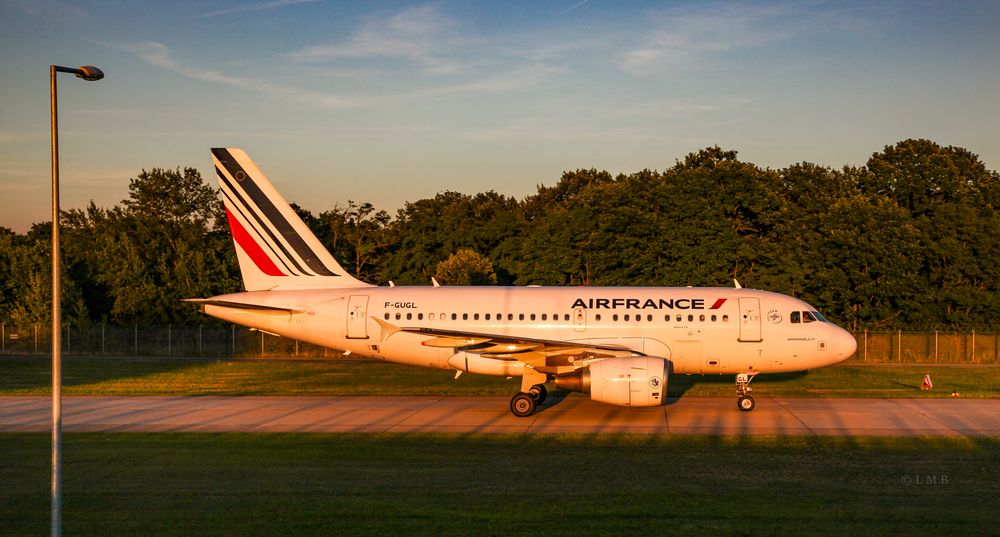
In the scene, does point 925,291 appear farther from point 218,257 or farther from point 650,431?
point 218,257

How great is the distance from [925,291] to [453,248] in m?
36.8

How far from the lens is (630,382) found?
23.0 m

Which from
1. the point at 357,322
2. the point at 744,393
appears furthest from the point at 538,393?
the point at 744,393

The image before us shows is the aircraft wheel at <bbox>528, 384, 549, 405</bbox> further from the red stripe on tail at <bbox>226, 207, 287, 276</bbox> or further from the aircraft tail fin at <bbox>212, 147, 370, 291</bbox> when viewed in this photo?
the red stripe on tail at <bbox>226, 207, 287, 276</bbox>

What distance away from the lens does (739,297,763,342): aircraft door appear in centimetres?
2614

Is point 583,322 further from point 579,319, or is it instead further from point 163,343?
point 163,343

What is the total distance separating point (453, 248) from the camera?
74562mm

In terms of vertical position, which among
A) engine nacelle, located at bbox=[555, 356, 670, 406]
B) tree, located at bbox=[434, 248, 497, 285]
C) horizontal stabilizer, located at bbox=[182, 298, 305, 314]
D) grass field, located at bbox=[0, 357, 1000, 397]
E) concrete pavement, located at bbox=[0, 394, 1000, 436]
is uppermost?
tree, located at bbox=[434, 248, 497, 285]

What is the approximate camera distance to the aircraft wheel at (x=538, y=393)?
83.6ft

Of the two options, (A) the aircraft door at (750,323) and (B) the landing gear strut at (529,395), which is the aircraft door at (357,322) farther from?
(A) the aircraft door at (750,323)

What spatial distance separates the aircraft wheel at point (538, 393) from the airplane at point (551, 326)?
0.19 feet

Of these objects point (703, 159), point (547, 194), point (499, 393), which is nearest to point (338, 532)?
point (499, 393)

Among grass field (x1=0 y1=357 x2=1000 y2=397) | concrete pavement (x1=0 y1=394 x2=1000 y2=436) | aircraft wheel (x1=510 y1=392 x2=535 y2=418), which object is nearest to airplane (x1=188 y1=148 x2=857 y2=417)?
aircraft wheel (x1=510 y1=392 x2=535 y2=418)

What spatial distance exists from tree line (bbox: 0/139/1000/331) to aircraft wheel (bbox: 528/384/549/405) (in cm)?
2308
